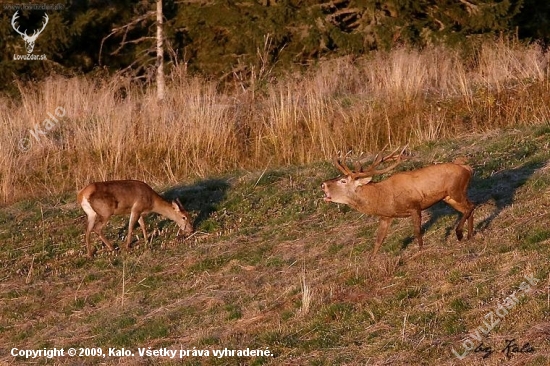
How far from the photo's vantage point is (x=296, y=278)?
9.93 metres

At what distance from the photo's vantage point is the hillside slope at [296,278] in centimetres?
778

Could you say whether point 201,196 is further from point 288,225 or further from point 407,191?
point 407,191

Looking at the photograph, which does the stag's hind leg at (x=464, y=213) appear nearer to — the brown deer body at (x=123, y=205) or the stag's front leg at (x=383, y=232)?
the stag's front leg at (x=383, y=232)

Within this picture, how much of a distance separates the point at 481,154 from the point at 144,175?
5279mm

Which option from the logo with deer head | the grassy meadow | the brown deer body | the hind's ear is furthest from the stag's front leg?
the logo with deer head

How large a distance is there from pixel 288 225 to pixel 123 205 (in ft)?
6.90

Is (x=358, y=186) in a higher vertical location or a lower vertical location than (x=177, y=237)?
higher

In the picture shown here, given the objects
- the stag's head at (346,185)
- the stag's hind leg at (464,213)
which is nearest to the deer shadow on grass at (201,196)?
the stag's head at (346,185)

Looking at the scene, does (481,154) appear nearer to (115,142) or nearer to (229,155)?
(229,155)

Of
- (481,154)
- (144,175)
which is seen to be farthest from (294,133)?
(481,154)

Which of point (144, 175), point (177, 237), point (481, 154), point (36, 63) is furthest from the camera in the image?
point (36, 63)

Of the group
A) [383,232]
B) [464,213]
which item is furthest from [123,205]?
[464,213]

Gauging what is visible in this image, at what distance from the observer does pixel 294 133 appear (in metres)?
16.0

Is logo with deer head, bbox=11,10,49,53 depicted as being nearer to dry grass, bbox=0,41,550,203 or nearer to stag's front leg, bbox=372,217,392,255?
dry grass, bbox=0,41,550,203
